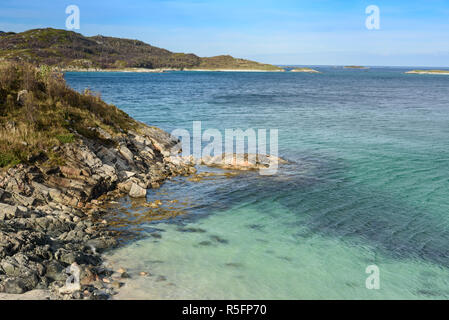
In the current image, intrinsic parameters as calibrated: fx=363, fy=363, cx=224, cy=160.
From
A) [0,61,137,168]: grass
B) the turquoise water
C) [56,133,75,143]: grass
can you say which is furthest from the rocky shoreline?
the turquoise water

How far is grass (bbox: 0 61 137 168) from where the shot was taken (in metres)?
16.2

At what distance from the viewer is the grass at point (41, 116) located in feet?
53.1

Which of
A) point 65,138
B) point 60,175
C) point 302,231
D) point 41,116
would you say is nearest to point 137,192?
point 60,175

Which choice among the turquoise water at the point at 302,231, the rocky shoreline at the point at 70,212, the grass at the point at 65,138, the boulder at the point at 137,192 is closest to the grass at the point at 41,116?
the grass at the point at 65,138

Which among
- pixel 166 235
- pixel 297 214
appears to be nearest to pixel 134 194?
pixel 166 235

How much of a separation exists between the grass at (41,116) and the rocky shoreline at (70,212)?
1.65 ft

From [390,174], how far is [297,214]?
891cm

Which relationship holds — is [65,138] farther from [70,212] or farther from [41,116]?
[70,212]

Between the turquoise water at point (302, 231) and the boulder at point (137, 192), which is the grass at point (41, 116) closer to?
the boulder at point (137, 192)

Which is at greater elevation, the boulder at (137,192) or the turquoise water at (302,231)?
the boulder at (137,192)

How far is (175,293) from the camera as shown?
31.8 ft

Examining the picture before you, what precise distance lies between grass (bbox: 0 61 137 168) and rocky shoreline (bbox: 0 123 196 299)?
0.50 m

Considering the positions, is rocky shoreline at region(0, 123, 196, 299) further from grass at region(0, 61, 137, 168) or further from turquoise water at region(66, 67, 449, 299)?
turquoise water at region(66, 67, 449, 299)

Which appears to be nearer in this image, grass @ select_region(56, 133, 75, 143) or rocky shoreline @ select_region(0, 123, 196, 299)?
rocky shoreline @ select_region(0, 123, 196, 299)
